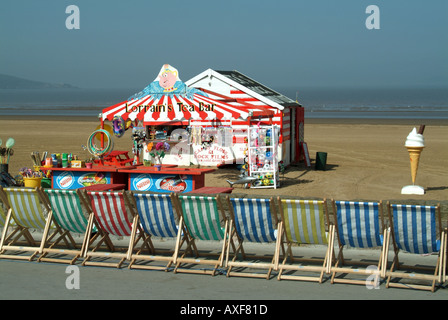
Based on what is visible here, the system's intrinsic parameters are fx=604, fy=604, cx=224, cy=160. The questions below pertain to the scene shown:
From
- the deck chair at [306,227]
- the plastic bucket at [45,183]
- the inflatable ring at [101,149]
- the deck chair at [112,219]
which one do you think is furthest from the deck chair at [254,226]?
the plastic bucket at [45,183]

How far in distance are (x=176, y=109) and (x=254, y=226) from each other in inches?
259

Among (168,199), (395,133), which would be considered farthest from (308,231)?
(395,133)

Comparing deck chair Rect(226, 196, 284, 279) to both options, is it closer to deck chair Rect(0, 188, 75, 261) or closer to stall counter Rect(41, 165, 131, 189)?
deck chair Rect(0, 188, 75, 261)

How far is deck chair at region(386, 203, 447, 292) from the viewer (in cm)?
598

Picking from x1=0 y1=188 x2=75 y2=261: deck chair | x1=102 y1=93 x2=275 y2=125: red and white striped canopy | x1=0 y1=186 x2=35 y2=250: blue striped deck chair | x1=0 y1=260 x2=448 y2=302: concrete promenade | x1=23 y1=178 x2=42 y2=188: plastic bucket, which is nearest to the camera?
x1=0 y1=260 x2=448 y2=302: concrete promenade

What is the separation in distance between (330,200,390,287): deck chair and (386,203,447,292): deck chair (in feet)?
0.42

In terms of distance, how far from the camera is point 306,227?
6508 millimetres

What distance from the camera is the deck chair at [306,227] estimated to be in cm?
636

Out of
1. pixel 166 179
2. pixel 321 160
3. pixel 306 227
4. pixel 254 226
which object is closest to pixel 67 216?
pixel 254 226

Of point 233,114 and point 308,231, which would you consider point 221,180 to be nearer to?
point 233,114

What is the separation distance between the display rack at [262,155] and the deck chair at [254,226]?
6.81m

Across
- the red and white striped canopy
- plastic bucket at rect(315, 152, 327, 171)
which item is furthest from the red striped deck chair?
plastic bucket at rect(315, 152, 327, 171)

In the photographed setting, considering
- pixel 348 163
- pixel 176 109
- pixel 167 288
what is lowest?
pixel 348 163

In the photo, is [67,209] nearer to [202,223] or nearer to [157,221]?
[157,221]
